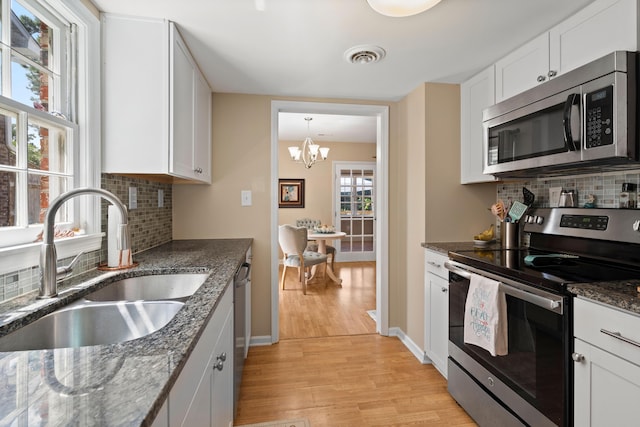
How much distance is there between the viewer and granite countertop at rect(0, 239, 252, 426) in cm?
45

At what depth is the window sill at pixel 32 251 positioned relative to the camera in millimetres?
969

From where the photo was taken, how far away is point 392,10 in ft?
4.23

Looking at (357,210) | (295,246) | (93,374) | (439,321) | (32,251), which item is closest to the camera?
(93,374)

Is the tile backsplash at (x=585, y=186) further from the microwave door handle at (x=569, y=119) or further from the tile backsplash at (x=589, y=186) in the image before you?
the microwave door handle at (x=569, y=119)

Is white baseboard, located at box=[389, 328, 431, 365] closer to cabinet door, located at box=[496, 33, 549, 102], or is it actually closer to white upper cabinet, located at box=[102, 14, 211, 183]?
cabinet door, located at box=[496, 33, 549, 102]

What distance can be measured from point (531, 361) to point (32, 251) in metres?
2.00

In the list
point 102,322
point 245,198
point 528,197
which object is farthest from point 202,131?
point 528,197

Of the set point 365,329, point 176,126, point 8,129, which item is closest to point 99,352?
point 8,129

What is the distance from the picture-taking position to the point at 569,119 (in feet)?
4.31

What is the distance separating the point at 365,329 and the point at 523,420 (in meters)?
1.60

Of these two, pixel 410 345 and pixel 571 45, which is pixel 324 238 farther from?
→ pixel 571 45

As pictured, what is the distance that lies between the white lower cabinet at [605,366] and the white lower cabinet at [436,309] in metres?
0.87

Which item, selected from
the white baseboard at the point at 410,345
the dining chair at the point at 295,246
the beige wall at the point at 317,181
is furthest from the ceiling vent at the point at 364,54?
the beige wall at the point at 317,181

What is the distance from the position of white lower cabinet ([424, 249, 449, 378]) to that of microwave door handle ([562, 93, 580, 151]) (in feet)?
3.02
